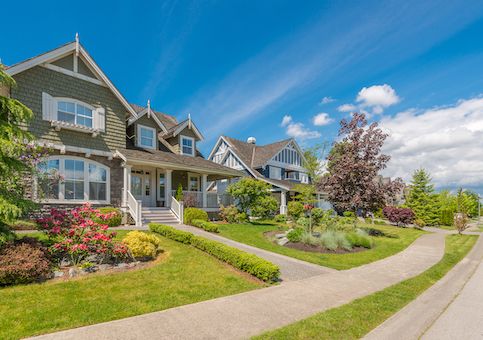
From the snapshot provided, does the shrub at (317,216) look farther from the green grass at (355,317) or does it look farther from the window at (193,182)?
the window at (193,182)

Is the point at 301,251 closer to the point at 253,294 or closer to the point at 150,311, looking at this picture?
the point at 253,294

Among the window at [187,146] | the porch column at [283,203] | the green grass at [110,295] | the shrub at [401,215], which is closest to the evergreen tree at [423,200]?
the shrub at [401,215]

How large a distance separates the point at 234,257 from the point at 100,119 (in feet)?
39.3

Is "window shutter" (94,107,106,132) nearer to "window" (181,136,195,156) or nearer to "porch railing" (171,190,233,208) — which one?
"porch railing" (171,190,233,208)

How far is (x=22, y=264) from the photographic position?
18.8 feet

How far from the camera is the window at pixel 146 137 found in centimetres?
1834

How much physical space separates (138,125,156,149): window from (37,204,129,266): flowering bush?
449 inches

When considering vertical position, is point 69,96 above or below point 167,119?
below

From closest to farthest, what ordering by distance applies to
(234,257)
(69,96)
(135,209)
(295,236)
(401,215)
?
(234,257) < (295,236) < (69,96) < (135,209) < (401,215)

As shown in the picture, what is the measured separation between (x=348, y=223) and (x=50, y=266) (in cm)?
1523

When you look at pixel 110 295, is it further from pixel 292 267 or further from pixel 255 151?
pixel 255 151

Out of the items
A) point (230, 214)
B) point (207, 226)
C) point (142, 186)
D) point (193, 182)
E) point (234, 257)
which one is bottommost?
point (234, 257)

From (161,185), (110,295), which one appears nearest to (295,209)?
(161,185)

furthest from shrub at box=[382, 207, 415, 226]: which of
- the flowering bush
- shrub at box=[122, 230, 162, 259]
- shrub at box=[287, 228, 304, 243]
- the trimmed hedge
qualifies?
the flowering bush
